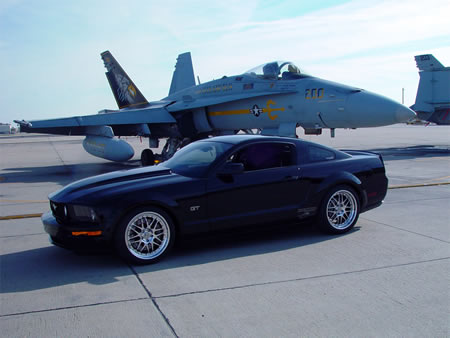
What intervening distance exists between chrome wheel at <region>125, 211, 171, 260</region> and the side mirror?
36.0 inches

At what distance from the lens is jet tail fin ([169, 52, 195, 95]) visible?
21.8 meters

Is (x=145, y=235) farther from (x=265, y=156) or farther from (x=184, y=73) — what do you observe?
(x=184, y=73)

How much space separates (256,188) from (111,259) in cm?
190

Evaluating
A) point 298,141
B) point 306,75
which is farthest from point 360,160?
point 306,75

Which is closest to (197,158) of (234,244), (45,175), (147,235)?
(234,244)

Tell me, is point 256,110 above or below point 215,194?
above

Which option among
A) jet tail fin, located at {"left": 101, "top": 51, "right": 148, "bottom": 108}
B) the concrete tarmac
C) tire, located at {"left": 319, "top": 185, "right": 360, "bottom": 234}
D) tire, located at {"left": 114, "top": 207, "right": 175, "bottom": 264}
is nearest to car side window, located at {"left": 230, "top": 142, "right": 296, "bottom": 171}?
tire, located at {"left": 319, "top": 185, "right": 360, "bottom": 234}

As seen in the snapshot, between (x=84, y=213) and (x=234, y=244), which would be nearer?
(x=84, y=213)

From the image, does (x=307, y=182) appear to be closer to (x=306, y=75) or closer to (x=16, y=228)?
(x=16, y=228)

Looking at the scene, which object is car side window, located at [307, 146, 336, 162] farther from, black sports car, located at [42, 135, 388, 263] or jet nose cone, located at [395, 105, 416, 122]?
jet nose cone, located at [395, 105, 416, 122]

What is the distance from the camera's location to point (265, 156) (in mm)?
5750

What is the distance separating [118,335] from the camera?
3152mm

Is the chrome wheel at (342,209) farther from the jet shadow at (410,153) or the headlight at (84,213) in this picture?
the jet shadow at (410,153)

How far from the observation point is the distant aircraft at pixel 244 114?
37.9ft
